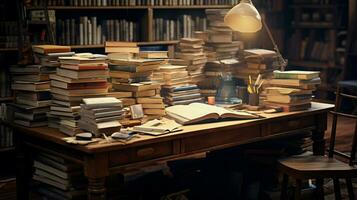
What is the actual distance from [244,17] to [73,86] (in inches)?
48.8

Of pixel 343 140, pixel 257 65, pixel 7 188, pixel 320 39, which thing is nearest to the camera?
pixel 257 65

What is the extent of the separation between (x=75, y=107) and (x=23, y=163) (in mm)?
575

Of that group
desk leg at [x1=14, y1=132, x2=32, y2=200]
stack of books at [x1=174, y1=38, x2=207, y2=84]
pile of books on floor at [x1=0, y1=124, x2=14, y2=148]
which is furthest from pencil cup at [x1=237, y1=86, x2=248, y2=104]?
pile of books on floor at [x1=0, y1=124, x2=14, y2=148]

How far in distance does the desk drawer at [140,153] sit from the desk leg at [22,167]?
757 millimetres

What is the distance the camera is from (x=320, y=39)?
26.7ft

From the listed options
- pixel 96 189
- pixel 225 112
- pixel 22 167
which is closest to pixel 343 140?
pixel 225 112

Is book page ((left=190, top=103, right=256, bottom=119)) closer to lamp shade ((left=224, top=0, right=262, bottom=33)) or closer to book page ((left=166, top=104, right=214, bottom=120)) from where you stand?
book page ((left=166, top=104, right=214, bottom=120))

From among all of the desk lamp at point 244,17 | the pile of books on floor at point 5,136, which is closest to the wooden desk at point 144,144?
the desk lamp at point 244,17

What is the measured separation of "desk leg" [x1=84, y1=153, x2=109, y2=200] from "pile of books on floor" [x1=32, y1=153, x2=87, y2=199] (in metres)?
0.43

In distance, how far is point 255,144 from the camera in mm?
4176

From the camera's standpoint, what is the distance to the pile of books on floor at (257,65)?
4.06 m

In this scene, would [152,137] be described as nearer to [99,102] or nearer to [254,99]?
[99,102]

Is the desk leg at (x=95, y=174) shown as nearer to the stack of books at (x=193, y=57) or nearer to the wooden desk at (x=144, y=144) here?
the wooden desk at (x=144, y=144)

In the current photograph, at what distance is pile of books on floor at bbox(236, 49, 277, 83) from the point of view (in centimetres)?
406
